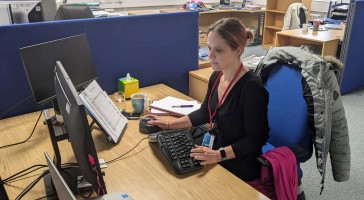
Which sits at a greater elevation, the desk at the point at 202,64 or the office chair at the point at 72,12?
the office chair at the point at 72,12

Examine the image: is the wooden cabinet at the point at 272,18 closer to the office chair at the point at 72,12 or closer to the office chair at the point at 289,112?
the office chair at the point at 72,12

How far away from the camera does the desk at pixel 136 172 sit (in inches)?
44.8

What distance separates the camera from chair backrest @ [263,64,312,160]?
1.52 m

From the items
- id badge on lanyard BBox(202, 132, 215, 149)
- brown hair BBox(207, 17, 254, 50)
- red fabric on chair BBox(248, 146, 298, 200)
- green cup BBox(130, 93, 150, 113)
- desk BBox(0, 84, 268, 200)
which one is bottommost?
red fabric on chair BBox(248, 146, 298, 200)

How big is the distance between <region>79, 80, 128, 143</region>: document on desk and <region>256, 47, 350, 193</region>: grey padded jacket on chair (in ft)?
2.99

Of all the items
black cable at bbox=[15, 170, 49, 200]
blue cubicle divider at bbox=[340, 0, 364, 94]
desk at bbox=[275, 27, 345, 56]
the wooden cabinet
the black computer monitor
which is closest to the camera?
the black computer monitor

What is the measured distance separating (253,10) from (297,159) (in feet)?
17.5

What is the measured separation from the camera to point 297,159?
149 centimetres

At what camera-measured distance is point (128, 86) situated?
2.00 m

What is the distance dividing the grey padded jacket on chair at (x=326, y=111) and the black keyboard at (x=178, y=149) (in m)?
0.58

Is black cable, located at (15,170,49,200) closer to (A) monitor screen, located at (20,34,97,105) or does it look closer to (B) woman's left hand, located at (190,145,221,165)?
(A) monitor screen, located at (20,34,97,105)

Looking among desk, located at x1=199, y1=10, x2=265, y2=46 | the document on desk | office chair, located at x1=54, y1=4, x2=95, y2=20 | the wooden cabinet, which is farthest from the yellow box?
the wooden cabinet

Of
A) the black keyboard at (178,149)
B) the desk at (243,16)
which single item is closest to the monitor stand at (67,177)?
the black keyboard at (178,149)

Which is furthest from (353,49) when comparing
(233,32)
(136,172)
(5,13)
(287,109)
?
(5,13)
